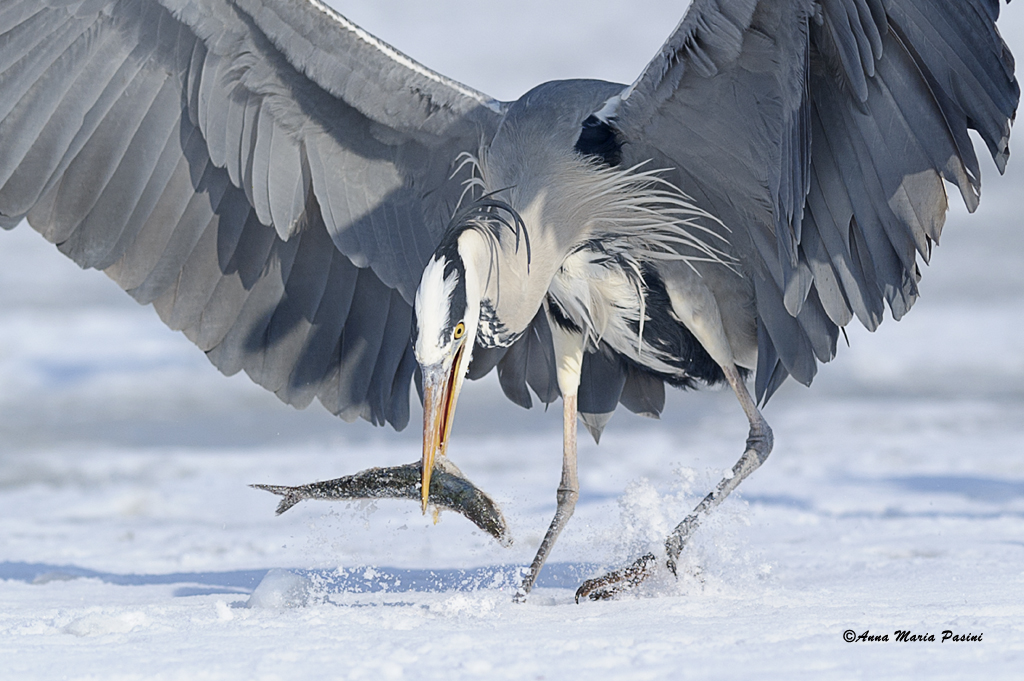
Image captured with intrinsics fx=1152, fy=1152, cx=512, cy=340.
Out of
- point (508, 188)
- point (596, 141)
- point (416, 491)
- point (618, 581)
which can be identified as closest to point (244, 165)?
point (508, 188)

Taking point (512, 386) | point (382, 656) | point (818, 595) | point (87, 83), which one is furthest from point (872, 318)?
point (87, 83)

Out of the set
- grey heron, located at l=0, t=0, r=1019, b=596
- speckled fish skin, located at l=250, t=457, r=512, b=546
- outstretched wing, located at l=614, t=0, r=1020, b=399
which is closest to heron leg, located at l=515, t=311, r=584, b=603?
grey heron, located at l=0, t=0, r=1019, b=596

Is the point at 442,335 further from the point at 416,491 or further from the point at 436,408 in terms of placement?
the point at 416,491

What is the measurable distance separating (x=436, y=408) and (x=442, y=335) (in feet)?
0.73

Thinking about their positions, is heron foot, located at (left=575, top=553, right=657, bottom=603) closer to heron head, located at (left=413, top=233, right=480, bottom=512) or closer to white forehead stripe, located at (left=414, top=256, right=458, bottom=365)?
heron head, located at (left=413, top=233, right=480, bottom=512)

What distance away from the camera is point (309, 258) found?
5117 millimetres

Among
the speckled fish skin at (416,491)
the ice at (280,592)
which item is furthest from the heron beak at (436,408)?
the ice at (280,592)

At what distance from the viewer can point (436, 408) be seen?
3465mm

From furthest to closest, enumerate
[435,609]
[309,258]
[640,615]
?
[309,258] → [435,609] → [640,615]

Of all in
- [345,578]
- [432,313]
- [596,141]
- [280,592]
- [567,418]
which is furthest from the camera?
[567,418]

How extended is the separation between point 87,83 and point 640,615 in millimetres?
3121

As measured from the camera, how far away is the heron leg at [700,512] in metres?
4.16

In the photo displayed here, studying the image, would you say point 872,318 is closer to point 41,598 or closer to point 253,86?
point 253,86

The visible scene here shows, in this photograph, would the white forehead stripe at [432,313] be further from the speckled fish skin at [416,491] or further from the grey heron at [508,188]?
the speckled fish skin at [416,491]
